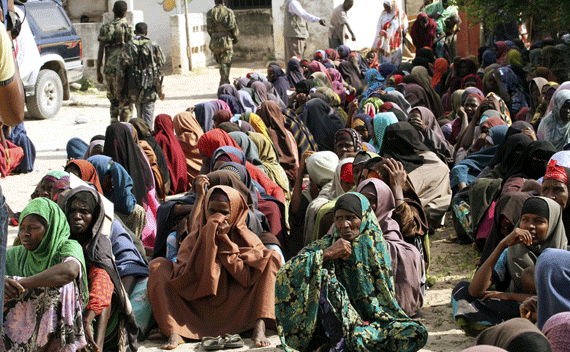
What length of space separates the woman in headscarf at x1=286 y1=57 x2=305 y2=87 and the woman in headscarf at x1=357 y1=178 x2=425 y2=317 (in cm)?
843

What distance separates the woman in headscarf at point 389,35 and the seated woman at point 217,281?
12123 millimetres

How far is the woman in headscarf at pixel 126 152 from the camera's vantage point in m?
6.62

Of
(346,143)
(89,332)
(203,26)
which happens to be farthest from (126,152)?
(203,26)

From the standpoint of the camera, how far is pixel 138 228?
5980 mm

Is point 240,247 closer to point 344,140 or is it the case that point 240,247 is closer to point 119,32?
point 344,140

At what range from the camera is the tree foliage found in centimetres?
913

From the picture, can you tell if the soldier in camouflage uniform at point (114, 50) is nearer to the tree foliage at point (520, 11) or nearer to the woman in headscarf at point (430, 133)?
the woman in headscarf at point (430, 133)

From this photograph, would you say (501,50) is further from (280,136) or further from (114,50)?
(114,50)

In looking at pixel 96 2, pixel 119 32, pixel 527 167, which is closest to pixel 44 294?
pixel 527 167

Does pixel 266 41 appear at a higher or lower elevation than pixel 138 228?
higher

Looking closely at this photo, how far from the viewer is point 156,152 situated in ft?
25.0

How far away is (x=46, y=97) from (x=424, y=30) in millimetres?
7537

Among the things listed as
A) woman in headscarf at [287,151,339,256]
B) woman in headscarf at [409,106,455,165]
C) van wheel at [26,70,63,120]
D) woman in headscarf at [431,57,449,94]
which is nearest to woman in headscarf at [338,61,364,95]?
woman in headscarf at [431,57,449,94]

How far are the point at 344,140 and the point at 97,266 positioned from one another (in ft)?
9.59
